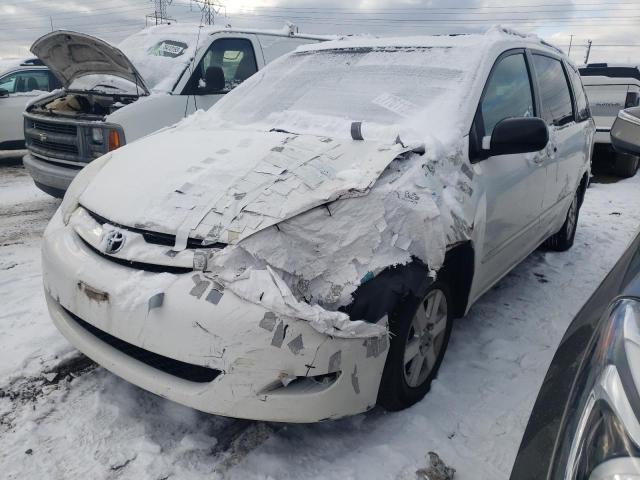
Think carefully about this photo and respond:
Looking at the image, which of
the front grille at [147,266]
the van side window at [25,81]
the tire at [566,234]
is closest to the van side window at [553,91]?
the tire at [566,234]

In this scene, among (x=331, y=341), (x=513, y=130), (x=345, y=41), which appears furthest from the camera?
(x=345, y=41)

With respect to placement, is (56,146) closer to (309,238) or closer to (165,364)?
(165,364)

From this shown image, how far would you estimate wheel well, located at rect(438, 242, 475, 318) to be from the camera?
2502 millimetres

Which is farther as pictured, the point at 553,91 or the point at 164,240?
the point at 553,91

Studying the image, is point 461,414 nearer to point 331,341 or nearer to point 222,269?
point 331,341

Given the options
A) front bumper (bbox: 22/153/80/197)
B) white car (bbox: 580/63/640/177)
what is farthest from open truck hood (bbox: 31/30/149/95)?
white car (bbox: 580/63/640/177)

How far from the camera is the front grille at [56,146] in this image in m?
5.02

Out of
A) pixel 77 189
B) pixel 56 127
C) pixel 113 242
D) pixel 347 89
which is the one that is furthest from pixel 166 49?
pixel 113 242

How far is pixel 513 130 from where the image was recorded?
2670 millimetres

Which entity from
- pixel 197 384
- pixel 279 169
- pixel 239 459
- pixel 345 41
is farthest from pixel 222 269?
pixel 345 41

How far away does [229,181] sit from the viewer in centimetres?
230

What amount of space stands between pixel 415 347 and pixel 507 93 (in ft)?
5.82

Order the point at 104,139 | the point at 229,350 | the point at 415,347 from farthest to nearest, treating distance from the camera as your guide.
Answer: the point at 104,139 → the point at 415,347 → the point at 229,350

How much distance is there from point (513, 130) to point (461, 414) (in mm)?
1447
